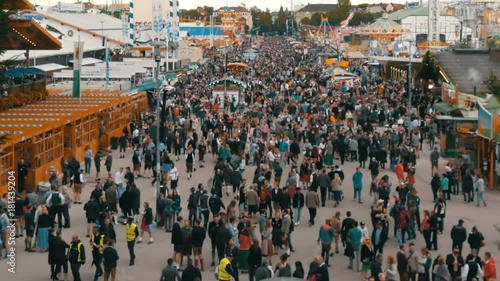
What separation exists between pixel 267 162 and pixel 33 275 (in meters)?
12.8

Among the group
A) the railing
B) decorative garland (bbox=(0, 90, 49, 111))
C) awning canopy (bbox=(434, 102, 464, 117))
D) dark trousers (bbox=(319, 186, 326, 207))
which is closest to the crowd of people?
dark trousers (bbox=(319, 186, 326, 207))

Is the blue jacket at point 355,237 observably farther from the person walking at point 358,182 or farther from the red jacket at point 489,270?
the person walking at point 358,182

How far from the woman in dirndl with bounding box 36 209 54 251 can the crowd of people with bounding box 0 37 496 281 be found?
24 mm

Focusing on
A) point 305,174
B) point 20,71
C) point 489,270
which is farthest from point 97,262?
point 20,71

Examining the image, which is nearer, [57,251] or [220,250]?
[57,251]

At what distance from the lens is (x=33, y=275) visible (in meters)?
16.5

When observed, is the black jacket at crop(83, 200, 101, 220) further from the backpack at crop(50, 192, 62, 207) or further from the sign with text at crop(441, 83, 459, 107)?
the sign with text at crop(441, 83, 459, 107)

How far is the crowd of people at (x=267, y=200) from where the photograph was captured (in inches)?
621

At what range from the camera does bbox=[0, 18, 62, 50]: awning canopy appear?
35.7 metres

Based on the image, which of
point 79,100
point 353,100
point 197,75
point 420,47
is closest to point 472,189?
point 79,100

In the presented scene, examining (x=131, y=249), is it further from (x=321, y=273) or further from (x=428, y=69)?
(x=428, y=69)

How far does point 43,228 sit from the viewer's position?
17.9 metres

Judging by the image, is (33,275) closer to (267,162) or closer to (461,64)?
(267,162)

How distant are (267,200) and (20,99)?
1485 centimetres
